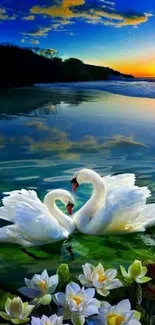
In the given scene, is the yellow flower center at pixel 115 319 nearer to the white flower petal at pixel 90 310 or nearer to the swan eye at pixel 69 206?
the white flower petal at pixel 90 310

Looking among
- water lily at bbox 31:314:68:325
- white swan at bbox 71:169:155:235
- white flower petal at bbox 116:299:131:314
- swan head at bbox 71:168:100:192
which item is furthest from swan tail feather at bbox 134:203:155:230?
water lily at bbox 31:314:68:325

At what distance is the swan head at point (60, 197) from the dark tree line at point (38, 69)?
35cm

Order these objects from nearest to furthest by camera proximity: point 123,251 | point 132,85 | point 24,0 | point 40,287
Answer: point 40,287 < point 123,251 < point 24,0 < point 132,85

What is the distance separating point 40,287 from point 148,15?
0.82 metres

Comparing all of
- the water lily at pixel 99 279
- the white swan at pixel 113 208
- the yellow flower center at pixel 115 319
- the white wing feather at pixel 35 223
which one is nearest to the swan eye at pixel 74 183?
the white swan at pixel 113 208

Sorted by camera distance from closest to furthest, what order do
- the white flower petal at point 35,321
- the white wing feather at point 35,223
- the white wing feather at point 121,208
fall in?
1. the white flower petal at point 35,321
2. the white wing feather at point 35,223
3. the white wing feather at point 121,208

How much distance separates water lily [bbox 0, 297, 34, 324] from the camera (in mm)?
1357

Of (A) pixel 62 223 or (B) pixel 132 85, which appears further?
(B) pixel 132 85

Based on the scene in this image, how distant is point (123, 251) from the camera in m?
1.55

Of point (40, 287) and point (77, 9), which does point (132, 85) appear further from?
point (40, 287)

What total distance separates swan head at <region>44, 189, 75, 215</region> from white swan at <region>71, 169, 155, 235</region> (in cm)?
6

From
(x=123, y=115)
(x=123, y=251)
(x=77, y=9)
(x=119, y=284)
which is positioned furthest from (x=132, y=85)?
(x=119, y=284)

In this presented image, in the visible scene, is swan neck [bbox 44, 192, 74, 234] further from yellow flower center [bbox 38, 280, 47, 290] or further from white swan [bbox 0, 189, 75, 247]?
yellow flower center [bbox 38, 280, 47, 290]

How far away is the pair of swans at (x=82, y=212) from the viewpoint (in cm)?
149
